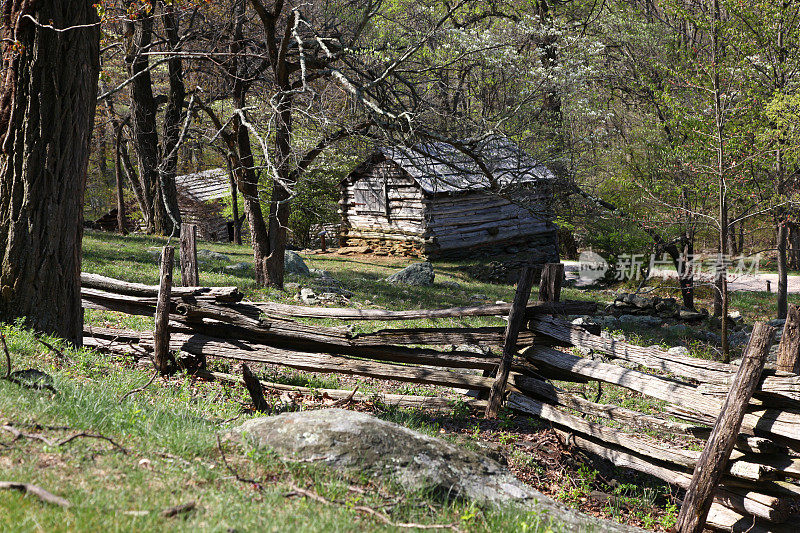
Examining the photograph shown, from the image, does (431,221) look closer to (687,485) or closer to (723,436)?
(687,485)

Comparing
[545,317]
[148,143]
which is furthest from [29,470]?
[148,143]

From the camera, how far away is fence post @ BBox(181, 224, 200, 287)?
7.30 m

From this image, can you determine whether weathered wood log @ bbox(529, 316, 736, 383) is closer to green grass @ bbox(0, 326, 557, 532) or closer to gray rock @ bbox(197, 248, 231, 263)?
green grass @ bbox(0, 326, 557, 532)

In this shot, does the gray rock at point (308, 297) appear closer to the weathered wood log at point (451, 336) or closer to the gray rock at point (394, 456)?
the weathered wood log at point (451, 336)

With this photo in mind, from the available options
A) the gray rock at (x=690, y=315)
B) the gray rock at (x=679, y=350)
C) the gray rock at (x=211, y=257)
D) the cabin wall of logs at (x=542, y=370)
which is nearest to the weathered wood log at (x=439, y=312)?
the cabin wall of logs at (x=542, y=370)

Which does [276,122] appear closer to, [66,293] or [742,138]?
[66,293]

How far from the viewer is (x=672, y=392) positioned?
505 cm

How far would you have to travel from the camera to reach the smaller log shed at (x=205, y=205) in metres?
30.2

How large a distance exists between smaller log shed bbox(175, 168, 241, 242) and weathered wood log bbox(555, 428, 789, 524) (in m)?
25.5

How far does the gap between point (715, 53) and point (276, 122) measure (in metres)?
8.07

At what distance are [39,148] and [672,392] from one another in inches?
248

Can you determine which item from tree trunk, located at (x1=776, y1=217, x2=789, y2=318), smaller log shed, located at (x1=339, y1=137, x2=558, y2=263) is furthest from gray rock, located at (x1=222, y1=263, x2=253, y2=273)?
tree trunk, located at (x1=776, y1=217, x2=789, y2=318)

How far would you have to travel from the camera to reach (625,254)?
22.4 m

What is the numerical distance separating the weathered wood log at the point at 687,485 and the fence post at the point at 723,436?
40 centimetres
